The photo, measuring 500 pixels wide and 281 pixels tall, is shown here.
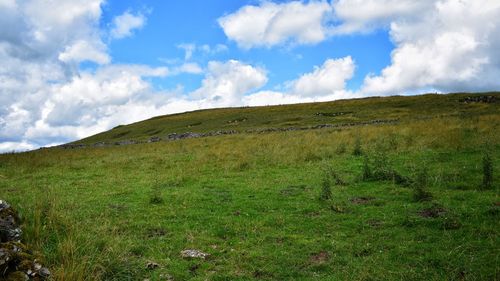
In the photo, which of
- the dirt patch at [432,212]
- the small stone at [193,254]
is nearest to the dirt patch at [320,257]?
the small stone at [193,254]

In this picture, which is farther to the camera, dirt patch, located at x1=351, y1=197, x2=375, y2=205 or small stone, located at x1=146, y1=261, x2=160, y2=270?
dirt patch, located at x1=351, y1=197, x2=375, y2=205

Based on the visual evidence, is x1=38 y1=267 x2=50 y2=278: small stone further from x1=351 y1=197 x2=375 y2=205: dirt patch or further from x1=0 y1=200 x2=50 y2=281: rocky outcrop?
x1=351 y1=197 x2=375 y2=205: dirt patch

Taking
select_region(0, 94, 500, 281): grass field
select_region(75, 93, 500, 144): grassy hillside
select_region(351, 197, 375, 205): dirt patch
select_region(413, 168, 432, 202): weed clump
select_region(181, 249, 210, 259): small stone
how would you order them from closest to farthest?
select_region(0, 94, 500, 281): grass field < select_region(181, 249, 210, 259): small stone < select_region(413, 168, 432, 202): weed clump < select_region(351, 197, 375, 205): dirt patch < select_region(75, 93, 500, 144): grassy hillside

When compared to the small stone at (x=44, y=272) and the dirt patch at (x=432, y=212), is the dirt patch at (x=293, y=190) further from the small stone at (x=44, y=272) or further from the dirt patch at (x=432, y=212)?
the small stone at (x=44, y=272)

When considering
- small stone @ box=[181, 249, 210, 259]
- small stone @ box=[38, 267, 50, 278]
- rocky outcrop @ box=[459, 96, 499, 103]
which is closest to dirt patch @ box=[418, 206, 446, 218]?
small stone @ box=[181, 249, 210, 259]

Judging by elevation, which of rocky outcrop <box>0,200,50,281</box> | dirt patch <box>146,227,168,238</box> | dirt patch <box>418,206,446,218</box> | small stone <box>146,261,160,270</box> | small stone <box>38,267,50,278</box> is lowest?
dirt patch <box>418,206,446,218</box>

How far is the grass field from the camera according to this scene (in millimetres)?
8578

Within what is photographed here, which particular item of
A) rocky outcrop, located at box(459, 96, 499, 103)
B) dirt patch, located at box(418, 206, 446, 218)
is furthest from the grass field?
rocky outcrop, located at box(459, 96, 499, 103)

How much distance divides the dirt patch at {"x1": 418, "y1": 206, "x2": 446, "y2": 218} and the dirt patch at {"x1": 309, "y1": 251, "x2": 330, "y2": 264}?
387 centimetres

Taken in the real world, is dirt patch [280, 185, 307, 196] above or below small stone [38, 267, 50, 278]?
below

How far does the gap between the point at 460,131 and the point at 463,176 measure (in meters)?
12.5

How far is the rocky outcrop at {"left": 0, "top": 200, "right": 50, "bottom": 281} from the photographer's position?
22.0ft

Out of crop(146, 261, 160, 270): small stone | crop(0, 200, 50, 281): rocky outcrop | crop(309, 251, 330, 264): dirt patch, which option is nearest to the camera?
crop(0, 200, 50, 281): rocky outcrop

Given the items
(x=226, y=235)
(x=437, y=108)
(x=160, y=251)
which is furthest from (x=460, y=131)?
(x=437, y=108)
